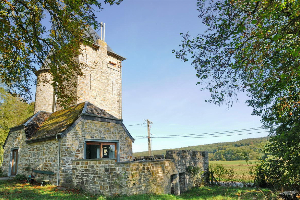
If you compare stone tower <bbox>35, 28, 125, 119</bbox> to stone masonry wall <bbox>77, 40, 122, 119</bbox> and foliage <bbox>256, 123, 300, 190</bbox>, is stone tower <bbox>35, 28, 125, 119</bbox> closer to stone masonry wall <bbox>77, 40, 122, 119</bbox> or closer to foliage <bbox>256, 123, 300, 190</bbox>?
stone masonry wall <bbox>77, 40, 122, 119</bbox>

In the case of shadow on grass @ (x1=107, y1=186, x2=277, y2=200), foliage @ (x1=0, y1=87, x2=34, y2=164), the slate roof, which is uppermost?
foliage @ (x1=0, y1=87, x2=34, y2=164)

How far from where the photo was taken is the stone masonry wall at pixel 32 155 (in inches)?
506

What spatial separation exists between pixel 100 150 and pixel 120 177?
4853 mm

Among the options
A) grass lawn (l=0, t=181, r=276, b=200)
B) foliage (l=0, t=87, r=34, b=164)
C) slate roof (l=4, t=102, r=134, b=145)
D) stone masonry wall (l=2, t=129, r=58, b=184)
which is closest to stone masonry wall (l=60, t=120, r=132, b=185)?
slate roof (l=4, t=102, r=134, b=145)

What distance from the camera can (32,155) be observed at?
48.6 ft

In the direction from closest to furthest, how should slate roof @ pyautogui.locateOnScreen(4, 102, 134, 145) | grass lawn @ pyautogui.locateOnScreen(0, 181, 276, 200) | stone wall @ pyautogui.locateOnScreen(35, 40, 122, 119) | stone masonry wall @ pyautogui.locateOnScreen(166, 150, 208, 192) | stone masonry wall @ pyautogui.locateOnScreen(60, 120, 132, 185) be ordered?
grass lawn @ pyautogui.locateOnScreen(0, 181, 276, 200), stone masonry wall @ pyautogui.locateOnScreen(60, 120, 132, 185), slate roof @ pyautogui.locateOnScreen(4, 102, 134, 145), stone masonry wall @ pyautogui.locateOnScreen(166, 150, 208, 192), stone wall @ pyautogui.locateOnScreen(35, 40, 122, 119)

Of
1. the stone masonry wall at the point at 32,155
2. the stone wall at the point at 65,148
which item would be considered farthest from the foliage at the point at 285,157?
the stone masonry wall at the point at 32,155

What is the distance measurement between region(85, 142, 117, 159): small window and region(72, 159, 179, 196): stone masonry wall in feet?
8.34

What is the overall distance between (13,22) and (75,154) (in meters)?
7.67

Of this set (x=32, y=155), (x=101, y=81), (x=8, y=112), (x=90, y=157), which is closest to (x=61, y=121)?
(x=32, y=155)

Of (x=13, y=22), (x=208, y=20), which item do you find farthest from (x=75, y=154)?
(x=208, y=20)

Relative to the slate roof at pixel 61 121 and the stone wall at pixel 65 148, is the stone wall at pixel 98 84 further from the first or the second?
the stone wall at pixel 65 148

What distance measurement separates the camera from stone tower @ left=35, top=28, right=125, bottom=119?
23.0 metres

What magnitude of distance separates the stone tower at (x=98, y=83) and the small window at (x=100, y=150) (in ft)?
27.5
